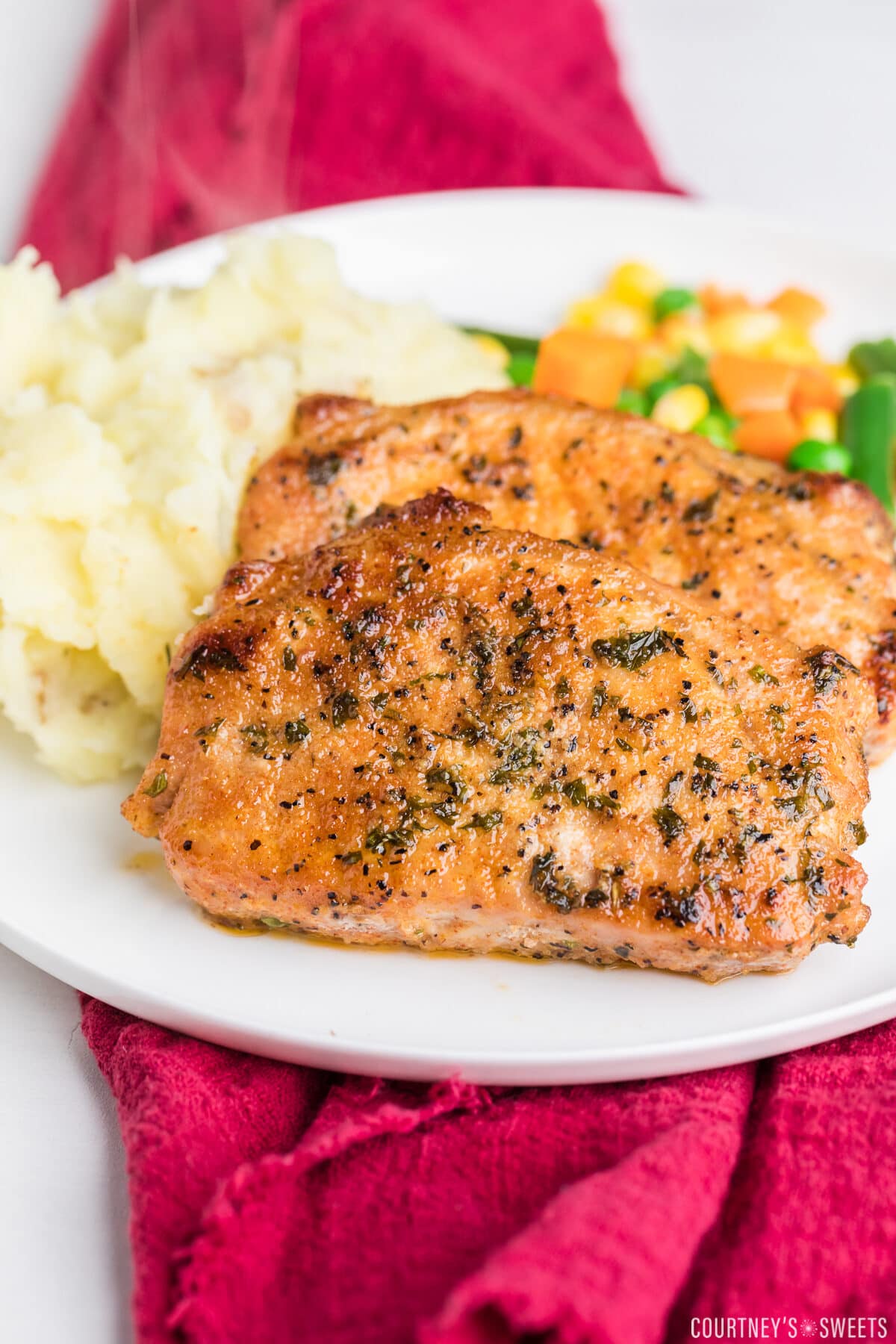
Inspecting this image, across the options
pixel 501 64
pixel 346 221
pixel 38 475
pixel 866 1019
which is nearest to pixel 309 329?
pixel 38 475

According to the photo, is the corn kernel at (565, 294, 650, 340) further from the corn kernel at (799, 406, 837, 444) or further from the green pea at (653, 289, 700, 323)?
the corn kernel at (799, 406, 837, 444)

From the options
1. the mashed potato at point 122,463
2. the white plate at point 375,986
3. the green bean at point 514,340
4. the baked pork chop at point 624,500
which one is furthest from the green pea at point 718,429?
the white plate at point 375,986

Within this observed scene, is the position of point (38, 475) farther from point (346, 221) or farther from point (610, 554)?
point (346, 221)

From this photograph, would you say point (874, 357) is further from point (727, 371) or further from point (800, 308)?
point (727, 371)

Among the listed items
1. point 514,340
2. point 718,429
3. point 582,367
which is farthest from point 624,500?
point 514,340

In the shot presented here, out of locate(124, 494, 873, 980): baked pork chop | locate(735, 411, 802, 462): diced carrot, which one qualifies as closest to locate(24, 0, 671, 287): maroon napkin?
locate(735, 411, 802, 462): diced carrot
